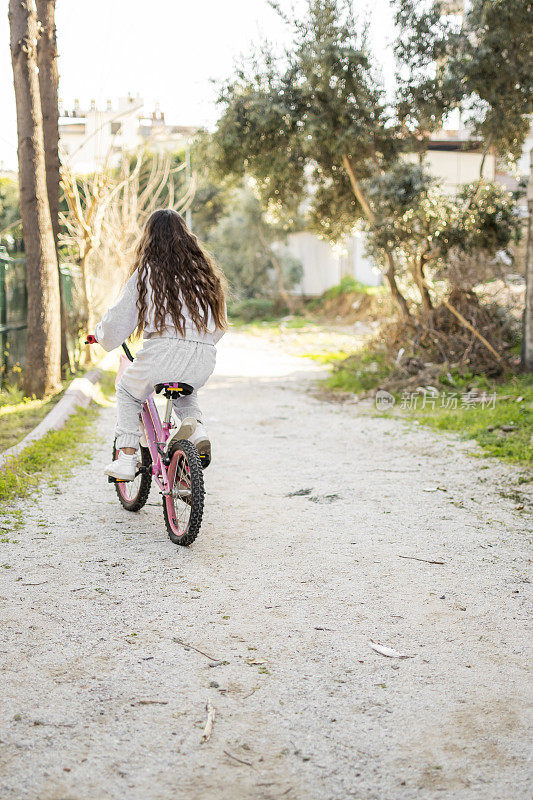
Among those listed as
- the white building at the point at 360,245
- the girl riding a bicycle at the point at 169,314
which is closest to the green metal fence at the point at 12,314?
the girl riding a bicycle at the point at 169,314

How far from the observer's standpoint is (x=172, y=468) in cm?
455

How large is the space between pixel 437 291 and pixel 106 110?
18.6ft

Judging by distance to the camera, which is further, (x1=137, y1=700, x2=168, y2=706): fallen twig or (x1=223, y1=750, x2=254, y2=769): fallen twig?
(x1=137, y1=700, x2=168, y2=706): fallen twig

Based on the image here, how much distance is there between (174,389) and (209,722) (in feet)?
7.03

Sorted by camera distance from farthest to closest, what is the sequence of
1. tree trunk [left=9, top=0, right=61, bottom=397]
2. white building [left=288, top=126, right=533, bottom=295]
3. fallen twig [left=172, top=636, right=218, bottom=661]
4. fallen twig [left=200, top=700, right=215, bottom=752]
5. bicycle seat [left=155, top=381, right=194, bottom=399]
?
white building [left=288, top=126, right=533, bottom=295]
tree trunk [left=9, top=0, right=61, bottom=397]
bicycle seat [left=155, top=381, right=194, bottom=399]
fallen twig [left=172, top=636, right=218, bottom=661]
fallen twig [left=200, top=700, right=215, bottom=752]

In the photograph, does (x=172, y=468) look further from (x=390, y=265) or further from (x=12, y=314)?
(x=390, y=265)

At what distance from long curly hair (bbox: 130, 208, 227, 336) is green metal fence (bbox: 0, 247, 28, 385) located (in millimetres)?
6177

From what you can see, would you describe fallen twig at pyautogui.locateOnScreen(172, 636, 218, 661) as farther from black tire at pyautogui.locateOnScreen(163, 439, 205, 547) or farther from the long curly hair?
the long curly hair

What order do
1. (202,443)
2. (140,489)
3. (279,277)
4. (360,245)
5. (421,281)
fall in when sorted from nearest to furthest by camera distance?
1. (202,443)
2. (140,489)
3. (421,281)
4. (360,245)
5. (279,277)

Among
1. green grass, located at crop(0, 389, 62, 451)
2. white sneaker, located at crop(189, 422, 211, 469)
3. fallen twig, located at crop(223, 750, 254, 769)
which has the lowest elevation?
fallen twig, located at crop(223, 750, 254, 769)

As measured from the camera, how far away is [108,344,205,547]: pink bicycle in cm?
430

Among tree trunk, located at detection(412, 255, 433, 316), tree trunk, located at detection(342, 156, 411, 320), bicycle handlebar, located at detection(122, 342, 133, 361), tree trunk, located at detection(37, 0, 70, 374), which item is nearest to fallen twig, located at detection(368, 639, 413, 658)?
bicycle handlebar, located at detection(122, 342, 133, 361)

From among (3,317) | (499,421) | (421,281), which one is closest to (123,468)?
(499,421)

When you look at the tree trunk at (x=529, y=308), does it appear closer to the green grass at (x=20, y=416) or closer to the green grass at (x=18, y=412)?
the green grass at (x=18, y=412)
